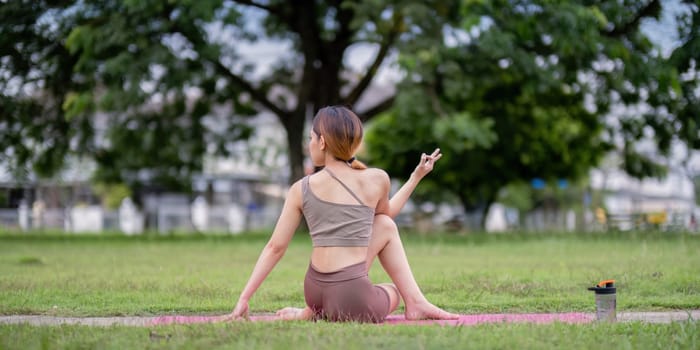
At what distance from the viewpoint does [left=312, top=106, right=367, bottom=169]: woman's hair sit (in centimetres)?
509

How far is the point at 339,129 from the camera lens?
509 centimetres

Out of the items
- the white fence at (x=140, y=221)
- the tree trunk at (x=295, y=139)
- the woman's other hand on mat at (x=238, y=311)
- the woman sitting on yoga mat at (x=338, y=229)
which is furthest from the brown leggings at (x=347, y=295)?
the white fence at (x=140, y=221)

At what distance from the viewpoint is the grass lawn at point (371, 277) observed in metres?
4.41

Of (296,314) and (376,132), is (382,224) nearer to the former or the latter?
(296,314)

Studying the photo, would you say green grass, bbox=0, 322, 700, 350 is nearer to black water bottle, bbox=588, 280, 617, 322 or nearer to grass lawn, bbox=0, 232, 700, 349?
grass lawn, bbox=0, 232, 700, 349

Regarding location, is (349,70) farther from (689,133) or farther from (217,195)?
(217,195)

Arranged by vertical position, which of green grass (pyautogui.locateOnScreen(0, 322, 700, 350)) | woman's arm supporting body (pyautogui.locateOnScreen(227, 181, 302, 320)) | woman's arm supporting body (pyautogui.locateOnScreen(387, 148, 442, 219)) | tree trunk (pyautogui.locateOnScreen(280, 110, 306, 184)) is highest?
tree trunk (pyautogui.locateOnScreen(280, 110, 306, 184))

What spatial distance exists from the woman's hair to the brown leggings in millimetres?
751

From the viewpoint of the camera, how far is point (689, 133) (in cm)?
1984

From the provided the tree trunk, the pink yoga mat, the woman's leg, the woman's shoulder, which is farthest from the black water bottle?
the tree trunk

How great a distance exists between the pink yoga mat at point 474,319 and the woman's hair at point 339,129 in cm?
118

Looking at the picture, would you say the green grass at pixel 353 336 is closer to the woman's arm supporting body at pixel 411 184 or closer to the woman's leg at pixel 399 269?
the woman's leg at pixel 399 269

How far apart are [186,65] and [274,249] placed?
551 inches

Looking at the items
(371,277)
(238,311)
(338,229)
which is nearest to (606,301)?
(338,229)
